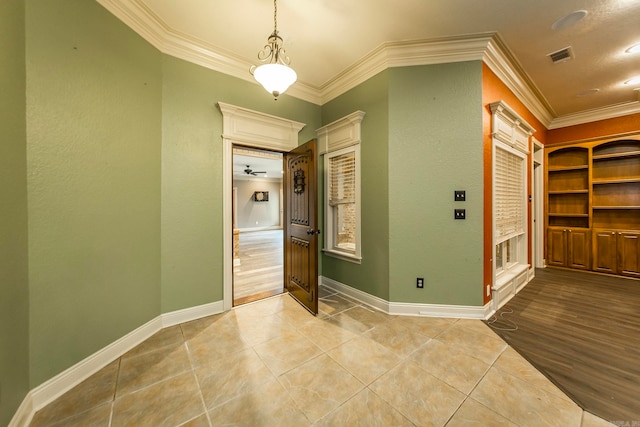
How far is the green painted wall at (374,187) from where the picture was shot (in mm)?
2785

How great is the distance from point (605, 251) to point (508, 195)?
9.16 feet

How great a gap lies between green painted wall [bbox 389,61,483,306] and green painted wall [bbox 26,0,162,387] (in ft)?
8.62

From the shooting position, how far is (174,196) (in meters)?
2.51

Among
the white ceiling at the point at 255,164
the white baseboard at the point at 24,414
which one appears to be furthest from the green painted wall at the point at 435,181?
the white ceiling at the point at 255,164

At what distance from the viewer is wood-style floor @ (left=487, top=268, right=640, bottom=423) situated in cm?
157

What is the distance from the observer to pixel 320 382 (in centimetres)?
168

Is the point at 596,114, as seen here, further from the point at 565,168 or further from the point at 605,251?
the point at 605,251

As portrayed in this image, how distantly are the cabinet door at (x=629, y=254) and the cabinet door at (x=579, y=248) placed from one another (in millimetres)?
361

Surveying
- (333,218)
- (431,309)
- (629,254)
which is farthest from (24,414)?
(629,254)

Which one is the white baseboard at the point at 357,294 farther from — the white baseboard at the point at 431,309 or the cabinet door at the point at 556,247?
the cabinet door at the point at 556,247

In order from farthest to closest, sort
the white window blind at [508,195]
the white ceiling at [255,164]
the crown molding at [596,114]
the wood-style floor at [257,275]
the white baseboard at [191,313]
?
the white ceiling at [255,164] < the crown molding at [596,114] < the wood-style floor at [257,275] < the white window blind at [508,195] < the white baseboard at [191,313]

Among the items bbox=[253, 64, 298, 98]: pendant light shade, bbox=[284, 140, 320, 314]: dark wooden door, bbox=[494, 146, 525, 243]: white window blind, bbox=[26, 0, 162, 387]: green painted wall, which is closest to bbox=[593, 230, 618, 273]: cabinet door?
bbox=[494, 146, 525, 243]: white window blind

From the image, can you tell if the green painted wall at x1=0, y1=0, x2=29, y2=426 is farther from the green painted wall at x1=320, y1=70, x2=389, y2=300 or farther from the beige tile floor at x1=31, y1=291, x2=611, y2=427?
the green painted wall at x1=320, y1=70, x2=389, y2=300

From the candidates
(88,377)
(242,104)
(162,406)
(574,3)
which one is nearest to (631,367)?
(574,3)
